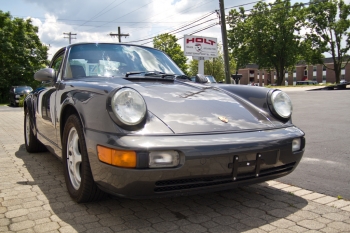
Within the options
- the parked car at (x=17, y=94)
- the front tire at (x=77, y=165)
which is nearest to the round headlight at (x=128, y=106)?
the front tire at (x=77, y=165)

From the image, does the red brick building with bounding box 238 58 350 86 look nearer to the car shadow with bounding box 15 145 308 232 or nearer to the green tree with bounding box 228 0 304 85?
the green tree with bounding box 228 0 304 85

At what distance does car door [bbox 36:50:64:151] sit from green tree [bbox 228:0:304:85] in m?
51.4

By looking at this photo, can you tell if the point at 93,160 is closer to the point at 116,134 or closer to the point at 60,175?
the point at 116,134

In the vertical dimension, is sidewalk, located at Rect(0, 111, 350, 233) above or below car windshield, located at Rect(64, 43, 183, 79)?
below

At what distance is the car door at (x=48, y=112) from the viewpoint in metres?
3.39

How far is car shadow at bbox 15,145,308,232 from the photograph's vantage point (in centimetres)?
232

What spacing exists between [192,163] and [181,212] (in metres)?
0.64

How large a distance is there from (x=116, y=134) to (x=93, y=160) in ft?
1.07

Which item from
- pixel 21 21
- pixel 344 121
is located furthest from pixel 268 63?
pixel 344 121

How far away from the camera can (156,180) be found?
2.12 meters

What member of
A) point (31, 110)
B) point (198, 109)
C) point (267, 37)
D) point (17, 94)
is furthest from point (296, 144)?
point (267, 37)

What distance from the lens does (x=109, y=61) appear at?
3.44 metres

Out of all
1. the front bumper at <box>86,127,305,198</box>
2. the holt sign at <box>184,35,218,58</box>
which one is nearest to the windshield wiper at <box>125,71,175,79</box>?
the front bumper at <box>86,127,305,198</box>

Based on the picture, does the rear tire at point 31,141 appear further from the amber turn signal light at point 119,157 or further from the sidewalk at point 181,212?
the amber turn signal light at point 119,157
